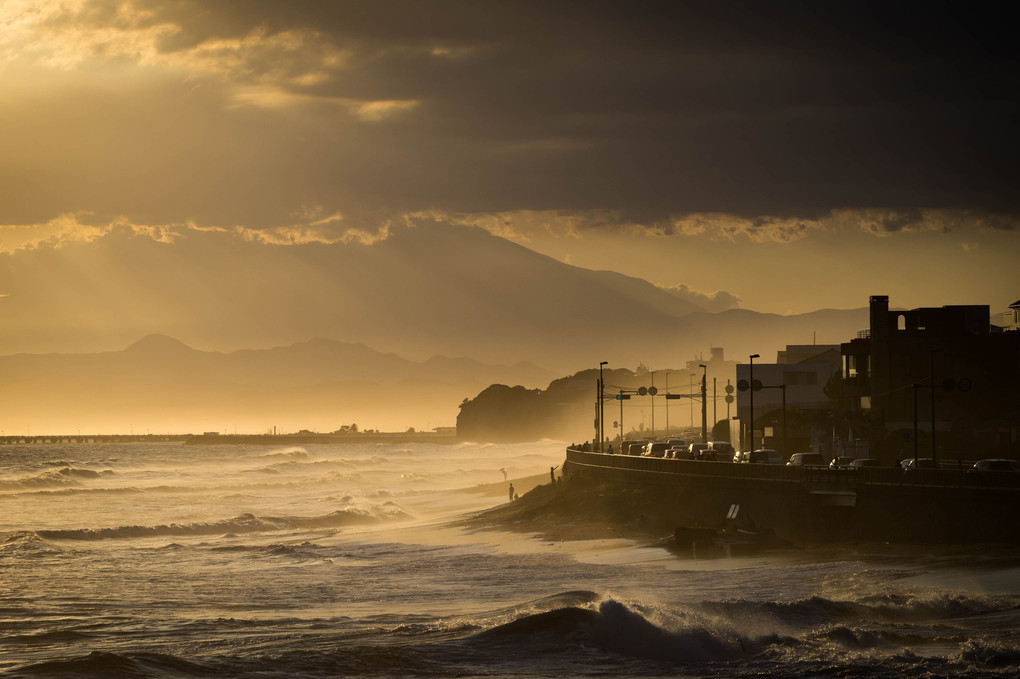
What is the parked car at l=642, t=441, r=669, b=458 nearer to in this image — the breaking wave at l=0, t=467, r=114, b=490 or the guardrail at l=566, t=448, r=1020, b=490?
the guardrail at l=566, t=448, r=1020, b=490

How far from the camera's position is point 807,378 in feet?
433

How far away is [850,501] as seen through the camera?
51.7 m

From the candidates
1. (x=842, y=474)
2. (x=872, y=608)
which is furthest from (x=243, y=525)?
(x=872, y=608)

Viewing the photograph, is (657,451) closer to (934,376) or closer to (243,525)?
(934,376)

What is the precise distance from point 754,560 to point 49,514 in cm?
6042

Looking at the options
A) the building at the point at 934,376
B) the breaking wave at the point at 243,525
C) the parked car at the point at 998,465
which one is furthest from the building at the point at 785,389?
the parked car at the point at 998,465

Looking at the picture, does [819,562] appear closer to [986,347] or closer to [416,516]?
[416,516]

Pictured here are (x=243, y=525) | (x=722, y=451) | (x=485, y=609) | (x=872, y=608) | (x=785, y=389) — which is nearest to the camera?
(x=872, y=608)

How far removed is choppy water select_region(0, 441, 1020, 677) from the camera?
91.9 ft

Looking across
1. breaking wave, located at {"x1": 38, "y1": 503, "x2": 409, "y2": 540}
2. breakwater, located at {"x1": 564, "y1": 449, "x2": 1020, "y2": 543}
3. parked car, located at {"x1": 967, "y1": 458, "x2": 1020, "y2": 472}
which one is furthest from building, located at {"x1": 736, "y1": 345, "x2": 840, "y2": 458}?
parked car, located at {"x1": 967, "y1": 458, "x2": 1020, "y2": 472}

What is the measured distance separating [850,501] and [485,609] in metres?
22.5

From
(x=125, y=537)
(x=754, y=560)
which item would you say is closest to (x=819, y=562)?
(x=754, y=560)

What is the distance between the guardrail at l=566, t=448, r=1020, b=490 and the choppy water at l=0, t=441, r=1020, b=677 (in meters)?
3.64

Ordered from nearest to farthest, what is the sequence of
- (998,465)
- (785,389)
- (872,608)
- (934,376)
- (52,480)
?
(872,608)
(998,465)
(934,376)
(785,389)
(52,480)
